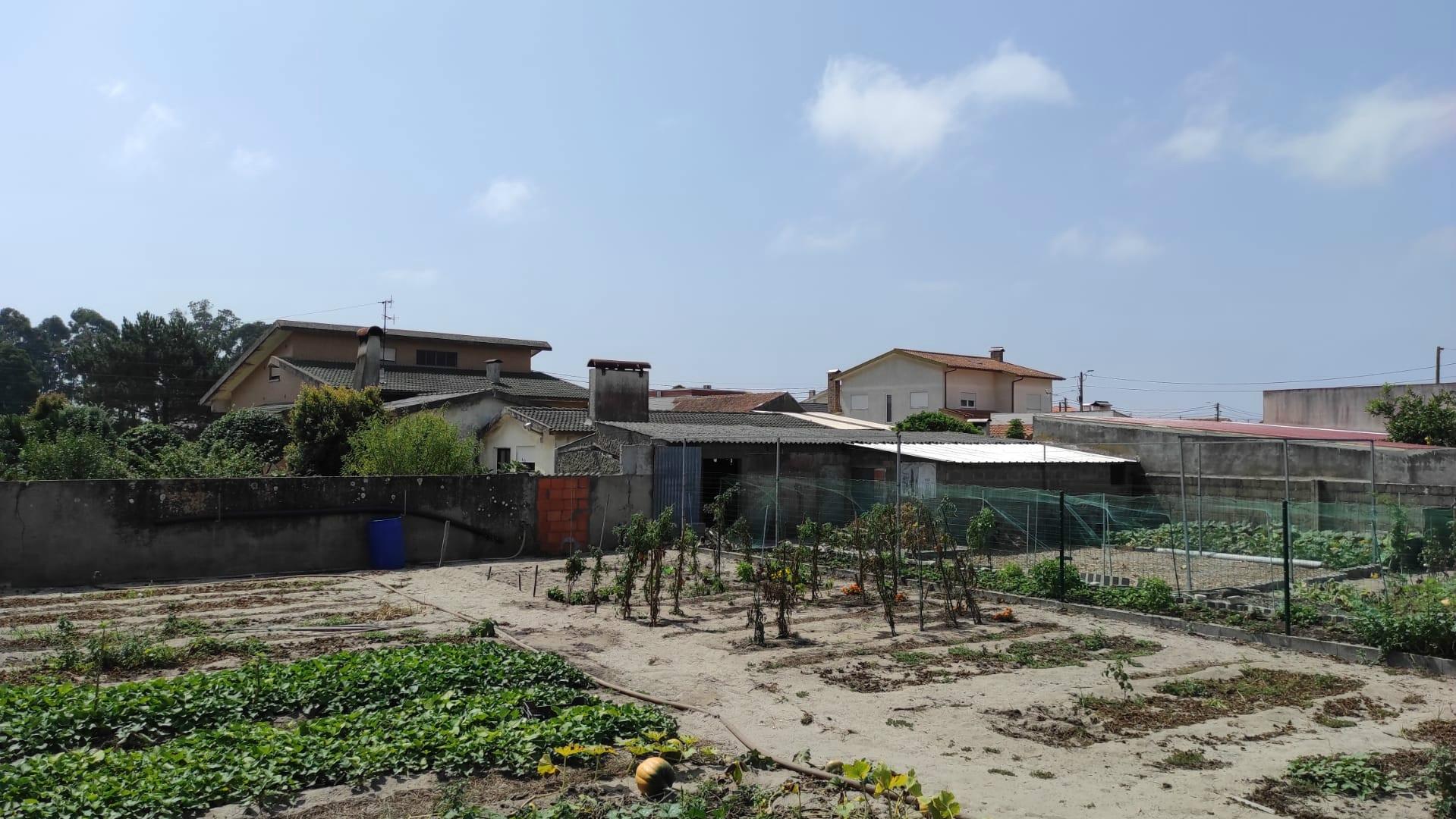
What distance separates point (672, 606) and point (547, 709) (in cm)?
612

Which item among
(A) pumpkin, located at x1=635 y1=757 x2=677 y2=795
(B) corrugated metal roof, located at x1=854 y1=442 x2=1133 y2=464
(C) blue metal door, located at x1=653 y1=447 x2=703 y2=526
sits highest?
(B) corrugated metal roof, located at x1=854 y1=442 x2=1133 y2=464

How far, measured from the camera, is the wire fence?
1461 cm

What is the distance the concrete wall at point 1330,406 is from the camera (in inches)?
1160

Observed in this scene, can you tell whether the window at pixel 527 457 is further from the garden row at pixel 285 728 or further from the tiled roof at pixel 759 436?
the garden row at pixel 285 728

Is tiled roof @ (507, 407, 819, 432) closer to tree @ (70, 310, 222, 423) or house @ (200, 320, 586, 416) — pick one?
house @ (200, 320, 586, 416)

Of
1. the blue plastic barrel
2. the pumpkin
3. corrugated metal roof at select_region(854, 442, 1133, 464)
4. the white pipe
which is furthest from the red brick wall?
the pumpkin

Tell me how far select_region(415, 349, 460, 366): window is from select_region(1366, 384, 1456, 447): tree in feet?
117

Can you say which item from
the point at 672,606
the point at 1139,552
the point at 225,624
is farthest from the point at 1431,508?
the point at 225,624

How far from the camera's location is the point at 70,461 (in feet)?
71.5

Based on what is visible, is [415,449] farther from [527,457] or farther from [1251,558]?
[1251,558]

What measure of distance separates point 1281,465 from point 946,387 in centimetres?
2397

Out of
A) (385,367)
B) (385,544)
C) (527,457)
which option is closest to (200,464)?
(385,544)

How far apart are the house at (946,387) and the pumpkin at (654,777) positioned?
4007 centimetres

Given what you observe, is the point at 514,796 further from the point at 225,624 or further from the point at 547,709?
the point at 225,624
